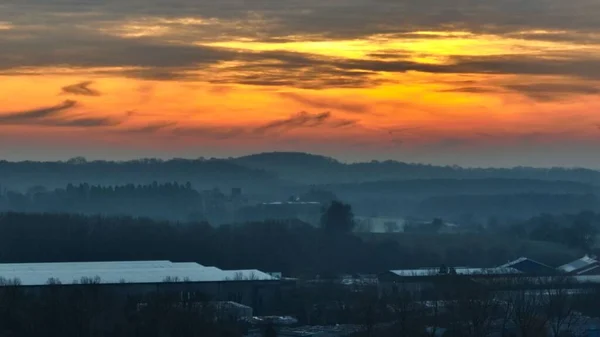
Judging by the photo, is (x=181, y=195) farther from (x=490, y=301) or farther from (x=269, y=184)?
(x=490, y=301)

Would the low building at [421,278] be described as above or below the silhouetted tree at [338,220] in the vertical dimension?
below

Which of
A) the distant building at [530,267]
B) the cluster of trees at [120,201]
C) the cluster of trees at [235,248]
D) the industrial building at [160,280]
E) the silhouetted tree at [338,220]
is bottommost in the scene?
the industrial building at [160,280]

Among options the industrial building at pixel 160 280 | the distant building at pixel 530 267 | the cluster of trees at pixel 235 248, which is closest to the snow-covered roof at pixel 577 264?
the distant building at pixel 530 267

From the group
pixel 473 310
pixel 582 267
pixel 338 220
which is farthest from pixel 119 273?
pixel 338 220

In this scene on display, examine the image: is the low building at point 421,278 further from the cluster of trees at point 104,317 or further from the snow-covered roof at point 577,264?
the cluster of trees at point 104,317

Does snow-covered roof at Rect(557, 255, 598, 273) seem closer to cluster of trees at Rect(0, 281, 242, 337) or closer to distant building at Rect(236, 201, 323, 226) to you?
cluster of trees at Rect(0, 281, 242, 337)
